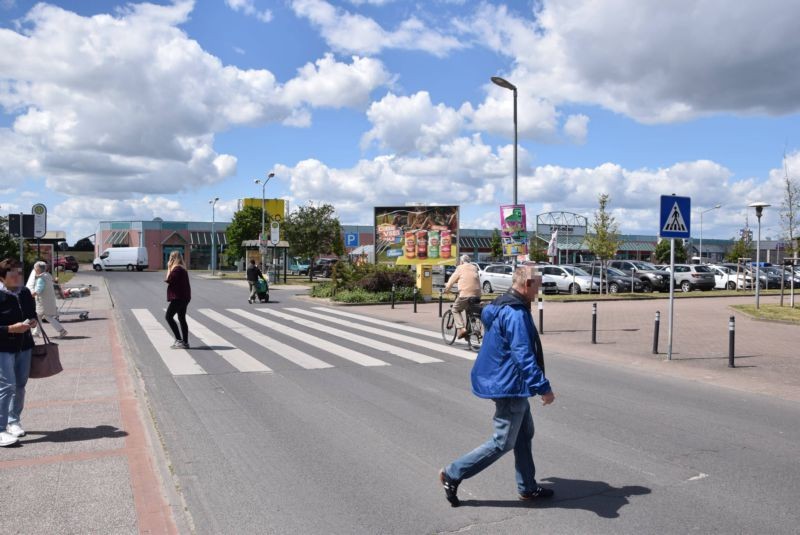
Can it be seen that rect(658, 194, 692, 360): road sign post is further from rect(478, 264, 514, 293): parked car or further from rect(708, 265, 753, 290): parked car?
rect(708, 265, 753, 290): parked car

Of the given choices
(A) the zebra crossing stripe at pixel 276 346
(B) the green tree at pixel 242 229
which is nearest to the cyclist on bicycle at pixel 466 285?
(A) the zebra crossing stripe at pixel 276 346

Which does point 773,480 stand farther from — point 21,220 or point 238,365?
point 21,220

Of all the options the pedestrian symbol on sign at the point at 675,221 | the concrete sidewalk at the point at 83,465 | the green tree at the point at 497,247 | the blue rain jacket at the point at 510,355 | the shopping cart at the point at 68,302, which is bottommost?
the concrete sidewalk at the point at 83,465

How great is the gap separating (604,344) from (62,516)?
11.9 metres

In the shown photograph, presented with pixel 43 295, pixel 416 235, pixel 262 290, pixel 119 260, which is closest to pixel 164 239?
pixel 119 260

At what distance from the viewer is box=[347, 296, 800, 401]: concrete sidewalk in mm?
10555

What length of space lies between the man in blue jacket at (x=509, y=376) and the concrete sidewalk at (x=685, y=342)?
609 cm

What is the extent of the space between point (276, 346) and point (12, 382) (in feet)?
24.7

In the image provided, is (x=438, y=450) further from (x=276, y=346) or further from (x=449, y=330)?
(x=449, y=330)

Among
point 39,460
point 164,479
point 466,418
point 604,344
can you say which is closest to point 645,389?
point 466,418

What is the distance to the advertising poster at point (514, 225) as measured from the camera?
1781cm

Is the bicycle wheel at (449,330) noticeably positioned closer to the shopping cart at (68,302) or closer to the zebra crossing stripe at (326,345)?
the zebra crossing stripe at (326,345)

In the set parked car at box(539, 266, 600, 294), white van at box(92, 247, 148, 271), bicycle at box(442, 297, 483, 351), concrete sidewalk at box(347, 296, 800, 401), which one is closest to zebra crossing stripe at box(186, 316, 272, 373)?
→ bicycle at box(442, 297, 483, 351)

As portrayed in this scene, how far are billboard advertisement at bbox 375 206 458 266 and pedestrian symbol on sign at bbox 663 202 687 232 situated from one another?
61.4 feet
